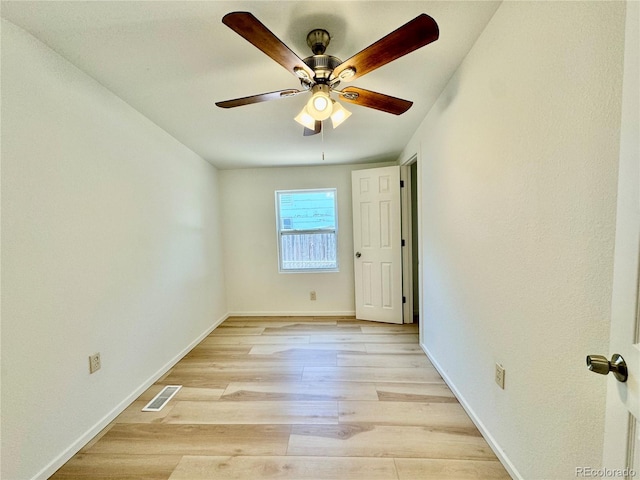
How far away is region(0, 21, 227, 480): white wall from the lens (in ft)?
3.79

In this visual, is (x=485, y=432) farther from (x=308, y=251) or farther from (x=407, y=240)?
(x=308, y=251)

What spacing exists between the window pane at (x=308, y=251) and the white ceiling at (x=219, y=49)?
5.57 ft

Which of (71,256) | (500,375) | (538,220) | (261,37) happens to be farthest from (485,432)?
(71,256)

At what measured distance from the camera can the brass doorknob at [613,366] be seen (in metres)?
0.60

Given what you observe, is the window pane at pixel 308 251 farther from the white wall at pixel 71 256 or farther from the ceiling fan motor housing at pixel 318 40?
the ceiling fan motor housing at pixel 318 40

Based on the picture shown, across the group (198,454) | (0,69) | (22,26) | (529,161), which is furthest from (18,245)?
(529,161)

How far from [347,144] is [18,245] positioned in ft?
8.48

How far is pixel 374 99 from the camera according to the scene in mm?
1438

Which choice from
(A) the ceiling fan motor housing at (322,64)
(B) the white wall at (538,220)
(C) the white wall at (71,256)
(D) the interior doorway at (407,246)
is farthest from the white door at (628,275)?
(D) the interior doorway at (407,246)

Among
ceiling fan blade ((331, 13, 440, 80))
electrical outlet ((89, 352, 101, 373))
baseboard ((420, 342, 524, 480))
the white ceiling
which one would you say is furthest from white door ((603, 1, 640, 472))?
electrical outlet ((89, 352, 101, 373))

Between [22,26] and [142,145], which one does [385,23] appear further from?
[142,145]

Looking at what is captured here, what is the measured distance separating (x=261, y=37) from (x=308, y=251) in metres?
2.81

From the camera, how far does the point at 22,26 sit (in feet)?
3.86

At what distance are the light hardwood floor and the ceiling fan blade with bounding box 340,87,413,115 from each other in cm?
195
